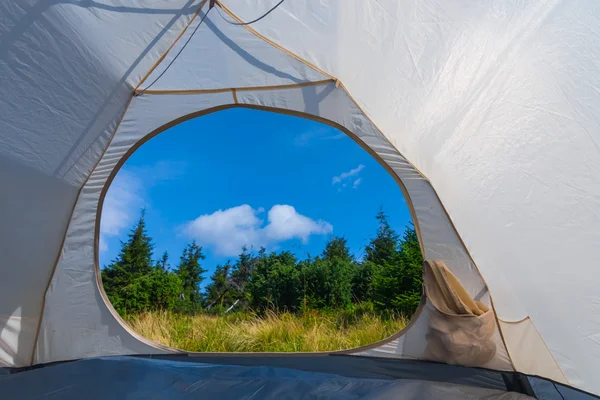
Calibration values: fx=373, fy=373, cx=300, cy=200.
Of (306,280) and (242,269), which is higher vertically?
(242,269)

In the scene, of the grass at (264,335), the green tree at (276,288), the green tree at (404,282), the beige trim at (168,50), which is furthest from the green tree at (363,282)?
the beige trim at (168,50)

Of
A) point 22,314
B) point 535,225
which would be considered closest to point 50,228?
point 22,314

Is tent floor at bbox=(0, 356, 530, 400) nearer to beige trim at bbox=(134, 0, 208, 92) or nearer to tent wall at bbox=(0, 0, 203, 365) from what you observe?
tent wall at bbox=(0, 0, 203, 365)

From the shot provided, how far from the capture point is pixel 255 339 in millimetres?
3430

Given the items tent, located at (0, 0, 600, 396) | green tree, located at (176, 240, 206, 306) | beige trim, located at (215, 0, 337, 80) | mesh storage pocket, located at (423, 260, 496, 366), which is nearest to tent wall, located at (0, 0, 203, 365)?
tent, located at (0, 0, 600, 396)

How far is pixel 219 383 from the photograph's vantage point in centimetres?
148

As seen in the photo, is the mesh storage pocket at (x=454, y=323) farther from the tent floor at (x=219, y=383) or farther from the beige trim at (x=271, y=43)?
the beige trim at (x=271, y=43)

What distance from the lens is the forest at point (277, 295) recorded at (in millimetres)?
3486

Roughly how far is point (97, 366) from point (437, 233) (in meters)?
1.70

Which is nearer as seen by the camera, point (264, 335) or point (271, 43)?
point (271, 43)

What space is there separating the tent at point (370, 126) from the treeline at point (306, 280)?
2578mm

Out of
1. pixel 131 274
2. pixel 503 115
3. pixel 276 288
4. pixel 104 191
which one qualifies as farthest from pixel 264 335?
pixel 131 274

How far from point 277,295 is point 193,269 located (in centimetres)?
502

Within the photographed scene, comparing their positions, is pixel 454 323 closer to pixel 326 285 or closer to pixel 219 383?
pixel 219 383
